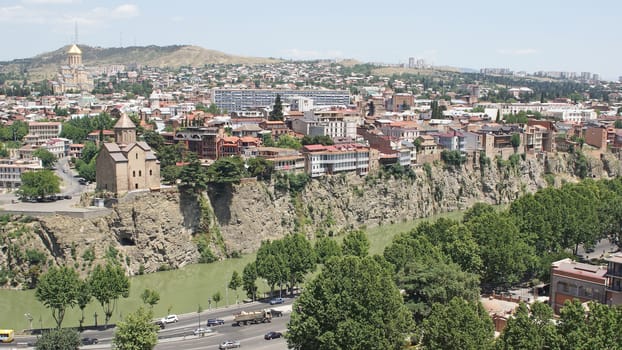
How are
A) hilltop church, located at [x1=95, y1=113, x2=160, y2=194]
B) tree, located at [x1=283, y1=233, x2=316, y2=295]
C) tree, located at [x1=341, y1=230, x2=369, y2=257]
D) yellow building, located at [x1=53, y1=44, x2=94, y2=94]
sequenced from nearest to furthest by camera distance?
tree, located at [x1=283, y1=233, x2=316, y2=295]
tree, located at [x1=341, y1=230, x2=369, y2=257]
hilltop church, located at [x1=95, y1=113, x2=160, y2=194]
yellow building, located at [x1=53, y1=44, x2=94, y2=94]

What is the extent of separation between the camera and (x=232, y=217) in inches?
1142

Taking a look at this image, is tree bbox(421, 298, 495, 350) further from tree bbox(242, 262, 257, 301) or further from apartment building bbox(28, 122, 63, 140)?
apartment building bbox(28, 122, 63, 140)

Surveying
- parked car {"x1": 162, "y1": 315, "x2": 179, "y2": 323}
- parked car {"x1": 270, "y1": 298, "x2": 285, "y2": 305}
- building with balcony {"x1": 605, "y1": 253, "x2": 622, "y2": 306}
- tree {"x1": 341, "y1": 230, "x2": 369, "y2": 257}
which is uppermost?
building with balcony {"x1": 605, "y1": 253, "x2": 622, "y2": 306}

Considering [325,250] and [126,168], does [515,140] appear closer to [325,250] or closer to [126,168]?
[325,250]

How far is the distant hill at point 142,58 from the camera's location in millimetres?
129875

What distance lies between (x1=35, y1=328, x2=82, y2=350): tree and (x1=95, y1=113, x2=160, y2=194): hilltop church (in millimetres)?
11916

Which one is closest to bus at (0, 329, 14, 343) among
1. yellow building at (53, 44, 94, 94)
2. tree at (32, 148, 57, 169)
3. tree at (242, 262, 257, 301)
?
tree at (242, 262, 257, 301)

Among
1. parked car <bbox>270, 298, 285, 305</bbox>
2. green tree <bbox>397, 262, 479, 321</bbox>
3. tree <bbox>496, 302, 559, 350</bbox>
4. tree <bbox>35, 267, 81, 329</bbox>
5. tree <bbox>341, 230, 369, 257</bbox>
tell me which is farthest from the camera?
tree <bbox>341, 230, 369, 257</bbox>

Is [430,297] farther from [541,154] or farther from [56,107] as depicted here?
[56,107]

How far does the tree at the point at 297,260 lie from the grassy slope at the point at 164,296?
5.91 feet

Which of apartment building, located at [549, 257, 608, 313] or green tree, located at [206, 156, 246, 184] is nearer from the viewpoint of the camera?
apartment building, located at [549, 257, 608, 313]

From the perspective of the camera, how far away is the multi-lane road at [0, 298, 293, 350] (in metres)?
16.8

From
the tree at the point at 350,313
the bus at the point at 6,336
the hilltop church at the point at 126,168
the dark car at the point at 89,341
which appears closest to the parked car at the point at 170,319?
the dark car at the point at 89,341

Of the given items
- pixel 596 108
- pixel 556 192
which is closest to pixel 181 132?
pixel 556 192
